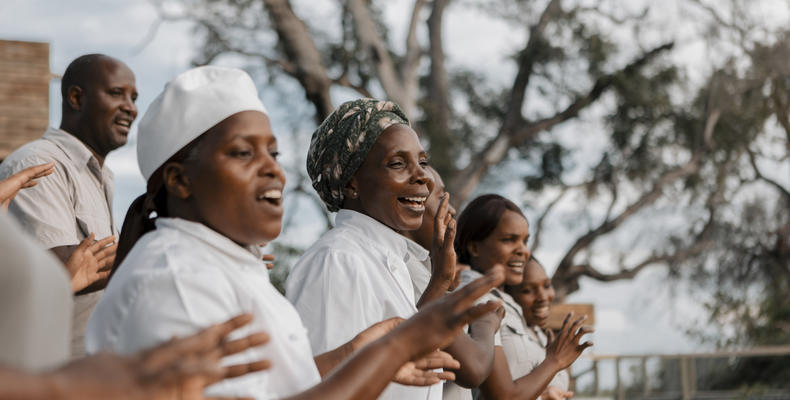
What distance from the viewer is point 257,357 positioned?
69.6 inches

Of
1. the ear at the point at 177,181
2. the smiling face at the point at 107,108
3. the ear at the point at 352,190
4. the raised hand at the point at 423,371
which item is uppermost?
the smiling face at the point at 107,108

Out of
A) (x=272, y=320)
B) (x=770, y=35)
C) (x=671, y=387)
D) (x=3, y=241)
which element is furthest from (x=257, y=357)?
(x=770, y=35)

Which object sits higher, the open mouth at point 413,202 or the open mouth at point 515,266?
the open mouth at point 413,202

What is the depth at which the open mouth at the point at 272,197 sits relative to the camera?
6.44 ft

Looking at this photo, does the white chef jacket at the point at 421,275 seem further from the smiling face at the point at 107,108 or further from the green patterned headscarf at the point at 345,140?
the smiling face at the point at 107,108

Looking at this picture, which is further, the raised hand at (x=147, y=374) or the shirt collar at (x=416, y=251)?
the shirt collar at (x=416, y=251)

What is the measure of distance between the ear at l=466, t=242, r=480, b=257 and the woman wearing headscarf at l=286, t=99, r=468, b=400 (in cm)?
89

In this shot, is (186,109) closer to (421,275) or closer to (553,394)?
(421,275)

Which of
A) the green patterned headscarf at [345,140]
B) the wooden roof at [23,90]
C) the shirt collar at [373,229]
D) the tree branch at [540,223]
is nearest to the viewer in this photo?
the shirt collar at [373,229]

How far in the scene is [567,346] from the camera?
363cm

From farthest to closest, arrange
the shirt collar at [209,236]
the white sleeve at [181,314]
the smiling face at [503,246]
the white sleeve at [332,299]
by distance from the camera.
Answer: the smiling face at [503,246] → the white sleeve at [332,299] → the shirt collar at [209,236] → the white sleeve at [181,314]

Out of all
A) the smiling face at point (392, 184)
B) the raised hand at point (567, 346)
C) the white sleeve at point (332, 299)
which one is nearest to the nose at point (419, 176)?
the smiling face at point (392, 184)

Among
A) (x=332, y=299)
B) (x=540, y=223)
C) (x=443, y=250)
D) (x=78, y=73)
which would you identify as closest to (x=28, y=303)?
(x=332, y=299)

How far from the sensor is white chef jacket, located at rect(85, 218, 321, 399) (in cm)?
165
